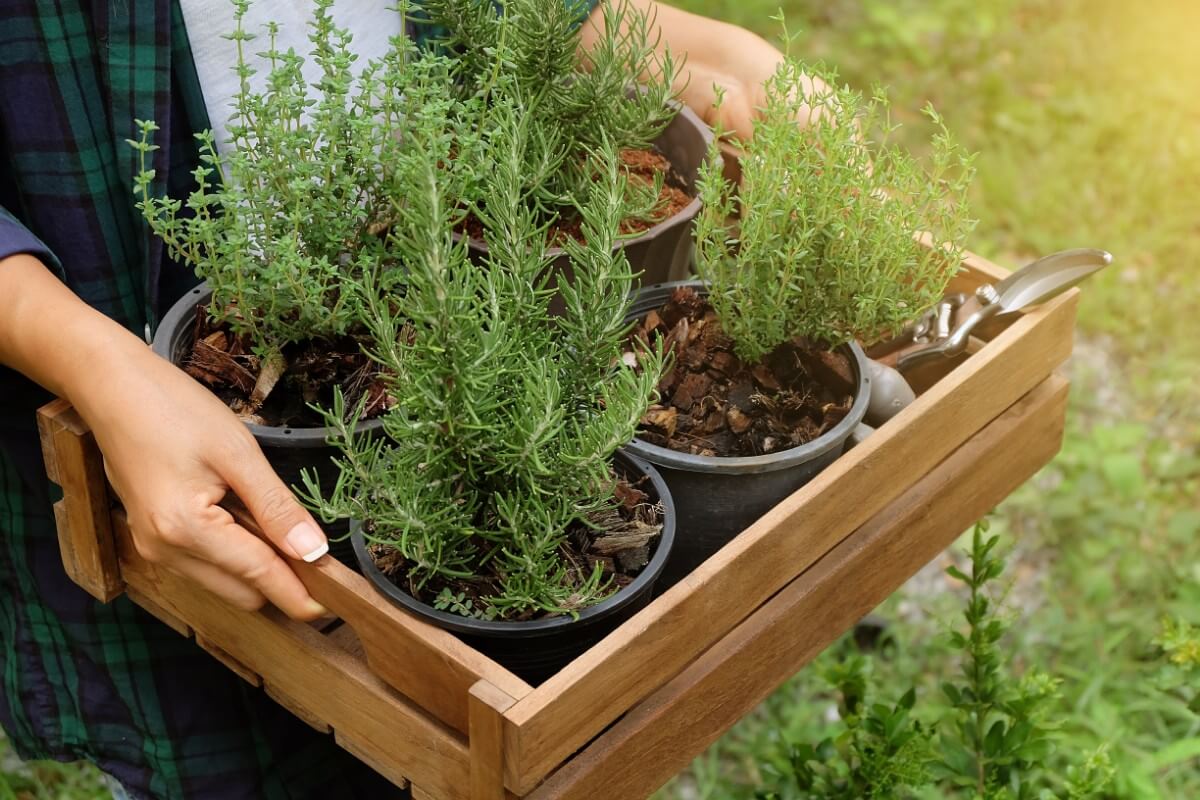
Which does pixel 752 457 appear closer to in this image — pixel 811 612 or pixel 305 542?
pixel 811 612

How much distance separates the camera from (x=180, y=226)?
3.96ft

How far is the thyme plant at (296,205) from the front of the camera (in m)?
1.18

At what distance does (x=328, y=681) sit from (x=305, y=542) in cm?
15

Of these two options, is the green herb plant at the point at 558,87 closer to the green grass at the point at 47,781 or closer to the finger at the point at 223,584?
the finger at the point at 223,584

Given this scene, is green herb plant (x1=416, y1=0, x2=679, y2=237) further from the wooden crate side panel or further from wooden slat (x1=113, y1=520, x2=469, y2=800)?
wooden slat (x1=113, y1=520, x2=469, y2=800)

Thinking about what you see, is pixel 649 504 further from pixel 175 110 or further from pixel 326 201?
pixel 175 110

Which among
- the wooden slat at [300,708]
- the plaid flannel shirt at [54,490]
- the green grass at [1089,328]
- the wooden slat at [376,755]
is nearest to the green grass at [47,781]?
the plaid flannel shirt at [54,490]

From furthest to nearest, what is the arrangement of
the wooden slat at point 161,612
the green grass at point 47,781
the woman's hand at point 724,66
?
the green grass at point 47,781
the woman's hand at point 724,66
the wooden slat at point 161,612

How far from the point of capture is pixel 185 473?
3.65ft

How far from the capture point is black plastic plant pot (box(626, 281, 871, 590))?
46.3 inches

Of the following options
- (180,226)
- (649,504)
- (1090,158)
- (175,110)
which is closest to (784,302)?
(649,504)

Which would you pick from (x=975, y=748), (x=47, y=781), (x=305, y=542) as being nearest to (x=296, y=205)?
(x=305, y=542)

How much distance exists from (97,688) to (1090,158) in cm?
305

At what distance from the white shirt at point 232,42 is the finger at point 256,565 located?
1.72 feet
